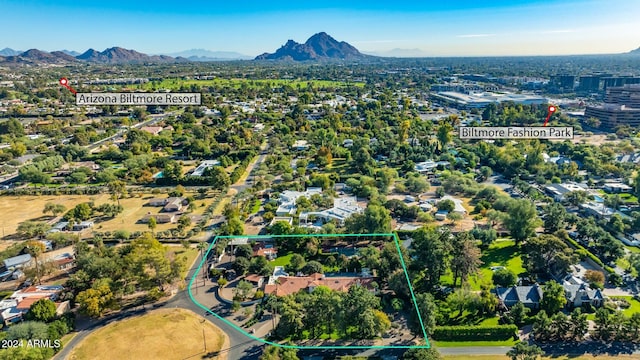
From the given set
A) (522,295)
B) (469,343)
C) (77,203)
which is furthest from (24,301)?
(522,295)

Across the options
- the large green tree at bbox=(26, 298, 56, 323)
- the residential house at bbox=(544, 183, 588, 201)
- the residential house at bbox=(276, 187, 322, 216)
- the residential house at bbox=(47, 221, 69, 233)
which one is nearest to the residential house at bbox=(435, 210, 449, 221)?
the residential house at bbox=(276, 187, 322, 216)

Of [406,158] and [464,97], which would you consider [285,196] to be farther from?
[464,97]

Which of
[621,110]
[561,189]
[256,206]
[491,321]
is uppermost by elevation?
[621,110]

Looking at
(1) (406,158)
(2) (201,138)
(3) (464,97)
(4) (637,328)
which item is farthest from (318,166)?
(3) (464,97)

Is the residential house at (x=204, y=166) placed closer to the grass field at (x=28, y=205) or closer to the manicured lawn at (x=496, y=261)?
the grass field at (x=28, y=205)

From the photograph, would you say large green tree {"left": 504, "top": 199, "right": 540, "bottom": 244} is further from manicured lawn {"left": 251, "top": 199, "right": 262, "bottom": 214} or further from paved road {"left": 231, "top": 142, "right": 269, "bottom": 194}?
paved road {"left": 231, "top": 142, "right": 269, "bottom": 194}

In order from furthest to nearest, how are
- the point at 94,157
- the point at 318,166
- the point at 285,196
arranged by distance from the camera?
the point at 94,157 → the point at 318,166 → the point at 285,196

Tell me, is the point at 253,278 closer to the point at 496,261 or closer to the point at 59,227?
the point at 496,261

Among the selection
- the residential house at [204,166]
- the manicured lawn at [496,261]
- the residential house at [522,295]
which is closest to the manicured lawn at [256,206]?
the residential house at [204,166]
